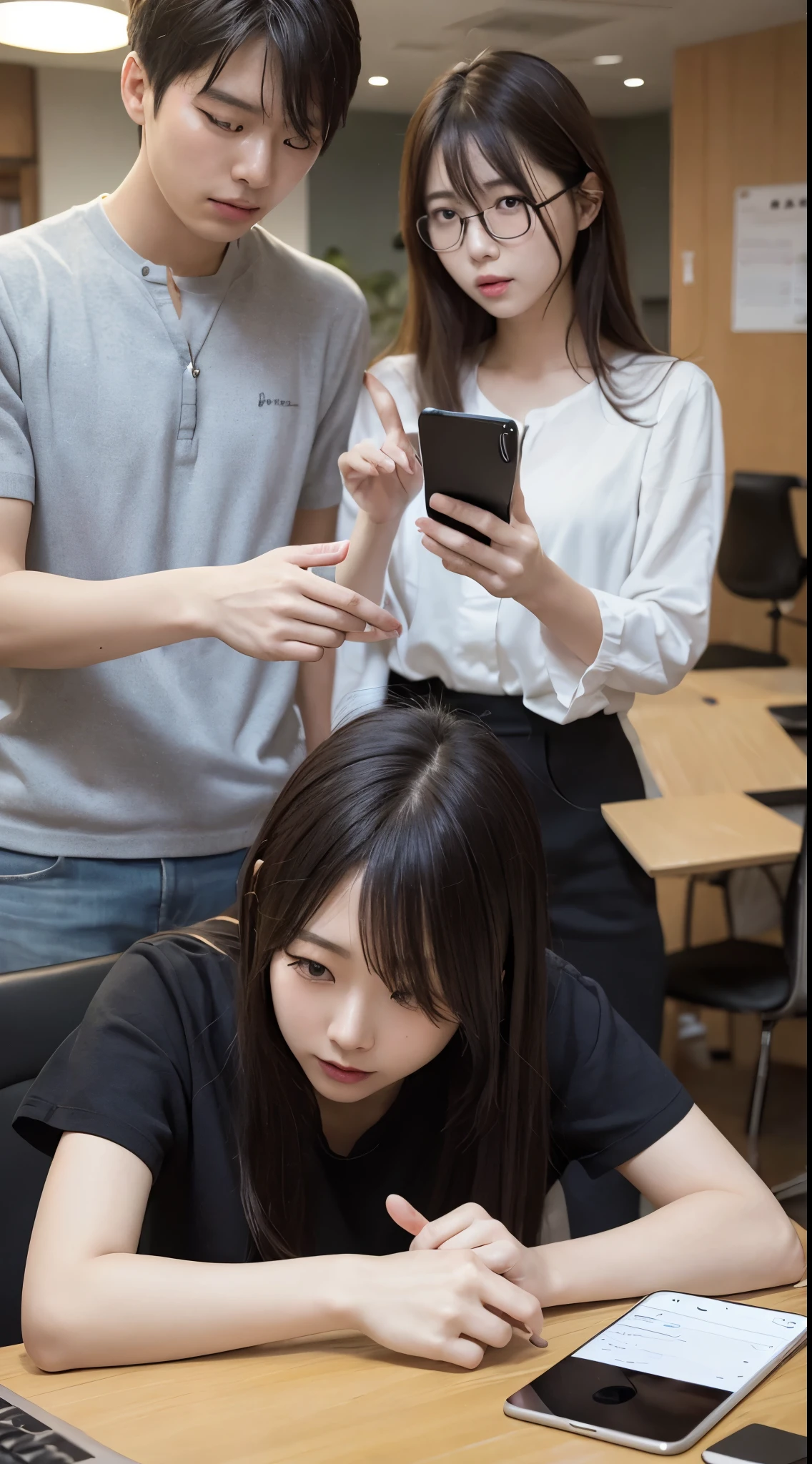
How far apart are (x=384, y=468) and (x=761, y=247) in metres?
1.09

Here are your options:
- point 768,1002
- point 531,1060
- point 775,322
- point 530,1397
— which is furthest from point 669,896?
point 530,1397

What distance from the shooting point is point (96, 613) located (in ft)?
3.69

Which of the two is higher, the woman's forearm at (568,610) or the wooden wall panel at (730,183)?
the wooden wall panel at (730,183)

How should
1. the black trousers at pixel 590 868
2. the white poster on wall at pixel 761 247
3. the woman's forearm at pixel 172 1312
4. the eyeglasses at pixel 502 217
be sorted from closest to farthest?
the woman's forearm at pixel 172 1312 → the eyeglasses at pixel 502 217 → the black trousers at pixel 590 868 → the white poster on wall at pixel 761 247

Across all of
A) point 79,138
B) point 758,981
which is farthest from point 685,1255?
point 758,981

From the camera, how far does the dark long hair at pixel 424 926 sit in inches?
39.4

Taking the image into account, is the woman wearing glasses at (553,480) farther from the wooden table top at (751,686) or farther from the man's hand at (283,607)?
the wooden table top at (751,686)

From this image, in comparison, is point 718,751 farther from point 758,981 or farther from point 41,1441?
point 41,1441

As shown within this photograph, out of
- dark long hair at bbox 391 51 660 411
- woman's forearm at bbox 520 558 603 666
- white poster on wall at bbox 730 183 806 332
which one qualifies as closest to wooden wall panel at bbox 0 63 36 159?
dark long hair at bbox 391 51 660 411

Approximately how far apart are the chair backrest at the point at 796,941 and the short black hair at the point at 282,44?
5.42ft

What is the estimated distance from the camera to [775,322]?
6.78 ft

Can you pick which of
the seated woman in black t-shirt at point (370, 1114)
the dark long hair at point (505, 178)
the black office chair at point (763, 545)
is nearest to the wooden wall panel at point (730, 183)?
the dark long hair at point (505, 178)

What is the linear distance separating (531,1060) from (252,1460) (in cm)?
42

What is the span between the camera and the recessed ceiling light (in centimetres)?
136
